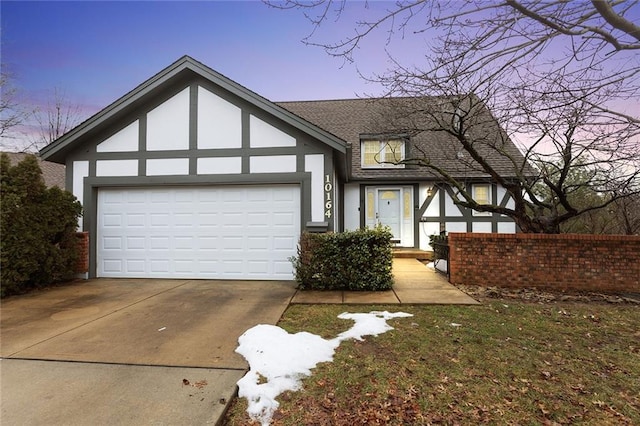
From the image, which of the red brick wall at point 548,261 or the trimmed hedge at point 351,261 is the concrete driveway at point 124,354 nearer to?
the trimmed hedge at point 351,261

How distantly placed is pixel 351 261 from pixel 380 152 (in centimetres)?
707

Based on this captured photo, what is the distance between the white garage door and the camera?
742 centimetres

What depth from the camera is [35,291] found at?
21.1ft

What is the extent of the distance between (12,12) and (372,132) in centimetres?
1143

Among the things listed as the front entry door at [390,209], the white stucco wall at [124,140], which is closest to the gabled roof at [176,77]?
the white stucco wall at [124,140]

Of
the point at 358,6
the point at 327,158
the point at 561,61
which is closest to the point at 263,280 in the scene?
the point at 327,158

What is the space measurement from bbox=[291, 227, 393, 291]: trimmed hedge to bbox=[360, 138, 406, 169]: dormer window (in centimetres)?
650

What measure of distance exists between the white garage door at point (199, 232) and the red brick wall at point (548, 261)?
154 inches

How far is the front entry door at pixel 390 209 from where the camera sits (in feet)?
39.7

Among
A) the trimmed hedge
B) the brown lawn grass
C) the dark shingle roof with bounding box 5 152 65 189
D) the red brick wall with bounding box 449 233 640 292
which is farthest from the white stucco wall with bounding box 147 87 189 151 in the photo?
the dark shingle roof with bounding box 5 152 65 189

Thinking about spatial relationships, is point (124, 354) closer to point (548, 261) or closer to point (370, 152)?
A: point (548, 261)

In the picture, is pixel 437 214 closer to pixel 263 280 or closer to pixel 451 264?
pixel 451 264

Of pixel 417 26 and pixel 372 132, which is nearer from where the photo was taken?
pixel 417 26

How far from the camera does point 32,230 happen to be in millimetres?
6289
